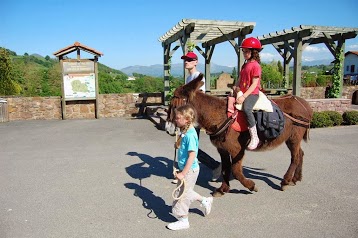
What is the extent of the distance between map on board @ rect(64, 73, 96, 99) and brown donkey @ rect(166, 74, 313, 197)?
962 cm

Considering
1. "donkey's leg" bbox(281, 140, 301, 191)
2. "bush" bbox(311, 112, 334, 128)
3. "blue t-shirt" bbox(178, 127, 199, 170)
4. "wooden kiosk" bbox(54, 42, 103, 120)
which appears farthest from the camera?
"wooden kiosk" bbox(54, 42, 103, 120)

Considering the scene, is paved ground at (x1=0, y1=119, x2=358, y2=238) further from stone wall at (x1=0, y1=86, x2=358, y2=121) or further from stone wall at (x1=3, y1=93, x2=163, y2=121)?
stone wall at (x1=3, y1=93, x2=163, y2=121)

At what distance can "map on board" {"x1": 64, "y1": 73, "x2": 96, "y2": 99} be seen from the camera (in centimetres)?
1259

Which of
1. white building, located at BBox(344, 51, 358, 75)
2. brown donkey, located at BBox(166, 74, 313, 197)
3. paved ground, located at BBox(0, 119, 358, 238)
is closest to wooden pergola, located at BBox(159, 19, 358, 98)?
paved ground, located at BBox(0, 119, 358, 238)

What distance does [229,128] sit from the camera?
4031 mm

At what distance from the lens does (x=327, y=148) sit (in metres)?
7.13

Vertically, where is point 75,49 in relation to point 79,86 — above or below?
above

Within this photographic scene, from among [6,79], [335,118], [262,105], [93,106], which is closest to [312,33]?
[335,118]

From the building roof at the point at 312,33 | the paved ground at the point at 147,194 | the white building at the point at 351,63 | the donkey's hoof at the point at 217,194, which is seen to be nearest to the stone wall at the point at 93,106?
the building roof at the point at 312,33

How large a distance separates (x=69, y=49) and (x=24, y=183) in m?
8.73

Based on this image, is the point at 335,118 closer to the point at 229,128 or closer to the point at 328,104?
the point at 328,104

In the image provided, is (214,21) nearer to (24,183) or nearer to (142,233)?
(24,183)

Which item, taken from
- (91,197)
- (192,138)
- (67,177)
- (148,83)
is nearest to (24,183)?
(67,177)

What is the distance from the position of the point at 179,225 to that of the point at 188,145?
3.06 feet
